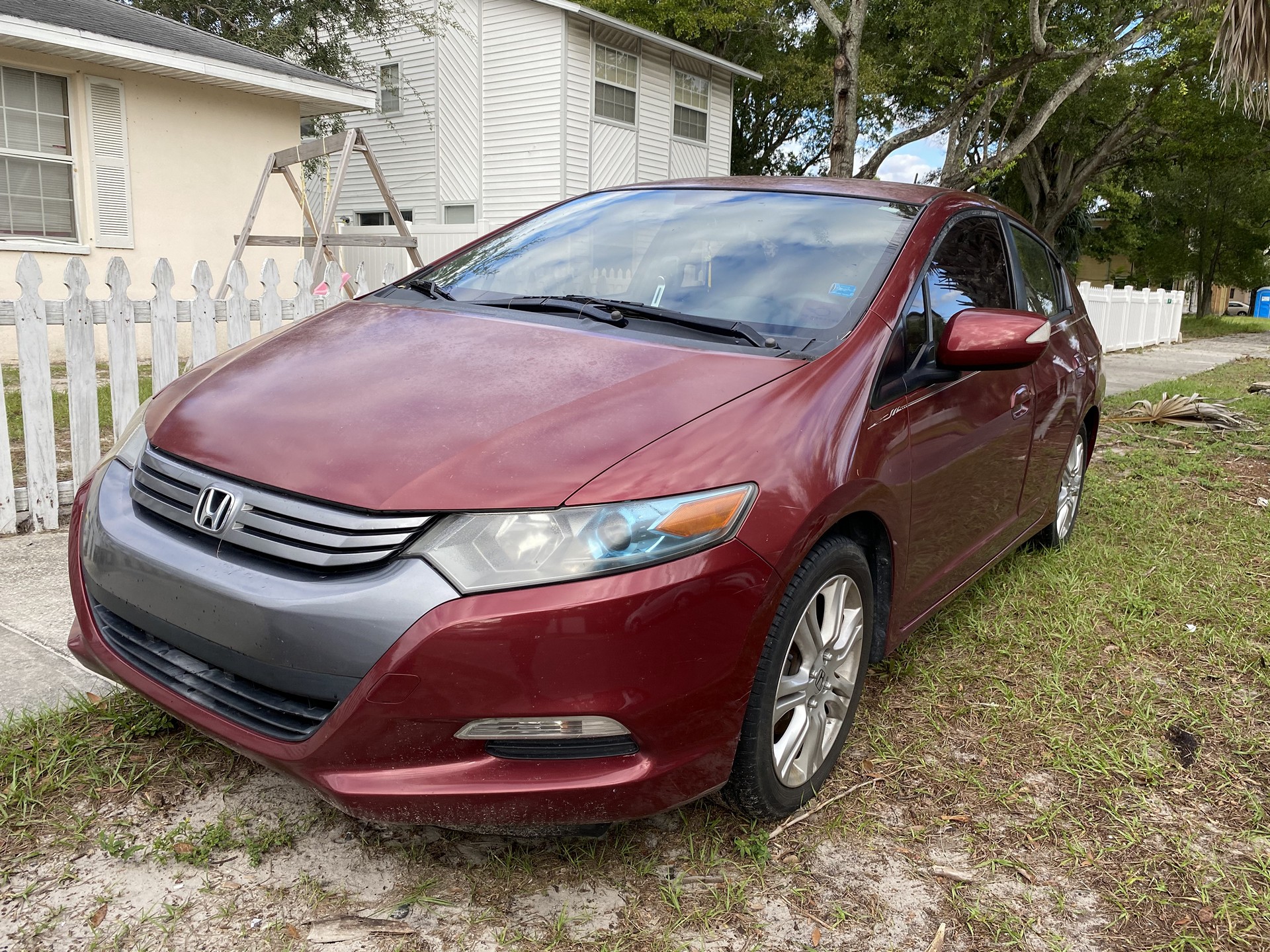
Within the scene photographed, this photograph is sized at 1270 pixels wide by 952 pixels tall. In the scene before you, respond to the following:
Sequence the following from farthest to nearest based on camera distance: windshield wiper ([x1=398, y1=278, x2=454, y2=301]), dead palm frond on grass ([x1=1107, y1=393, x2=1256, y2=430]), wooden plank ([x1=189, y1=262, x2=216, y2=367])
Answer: dead palm frond on grass ([x1=1107, y1=393, x2=1256, y2=430]) → wooden plank ([x1=189, y1=262, x2=216, y2=367]) → windshield wiper ([x1=398, y1=278, x2=454, y2=301])

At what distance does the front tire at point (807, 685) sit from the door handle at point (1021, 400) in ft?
3.85

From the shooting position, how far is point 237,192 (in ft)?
38.3

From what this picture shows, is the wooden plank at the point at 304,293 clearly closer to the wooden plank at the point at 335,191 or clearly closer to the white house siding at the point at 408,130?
the wooden plank at the point at 335,191

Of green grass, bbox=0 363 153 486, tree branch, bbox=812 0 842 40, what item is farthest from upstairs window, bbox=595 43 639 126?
green grass, bbox=0 363 153 486

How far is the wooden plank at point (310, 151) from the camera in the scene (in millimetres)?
10000

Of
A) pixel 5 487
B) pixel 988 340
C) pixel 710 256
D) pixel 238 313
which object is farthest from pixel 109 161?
pixel 988 340

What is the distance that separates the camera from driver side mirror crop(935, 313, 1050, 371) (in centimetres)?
275

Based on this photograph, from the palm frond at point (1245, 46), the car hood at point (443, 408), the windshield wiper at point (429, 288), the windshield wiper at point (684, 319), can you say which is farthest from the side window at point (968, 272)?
the palm frond at point (1245, 46)

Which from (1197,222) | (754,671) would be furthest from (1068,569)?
(1197,222)

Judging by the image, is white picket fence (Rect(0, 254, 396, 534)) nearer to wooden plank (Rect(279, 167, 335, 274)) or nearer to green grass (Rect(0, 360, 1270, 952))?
green grass (Rect(0, 360, 1270, 952))

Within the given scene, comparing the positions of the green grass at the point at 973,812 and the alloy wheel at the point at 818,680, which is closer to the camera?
the green grass at the point at 973,812

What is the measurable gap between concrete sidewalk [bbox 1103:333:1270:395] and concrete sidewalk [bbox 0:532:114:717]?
10702mm

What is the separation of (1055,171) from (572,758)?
28.9 meters

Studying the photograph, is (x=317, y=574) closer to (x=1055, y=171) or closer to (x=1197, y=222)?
(x=1055, y=171)
